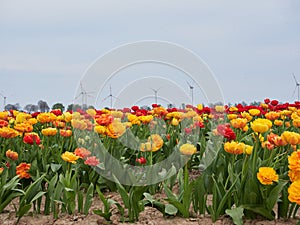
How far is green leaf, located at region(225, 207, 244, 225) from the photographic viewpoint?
319 centimetres

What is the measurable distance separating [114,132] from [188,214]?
1.15 m

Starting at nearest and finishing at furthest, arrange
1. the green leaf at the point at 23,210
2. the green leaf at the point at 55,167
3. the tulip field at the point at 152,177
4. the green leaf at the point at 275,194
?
the green leaf at the point at 275,194, the tulip field at the point at 152,177, the green leaf at the point at 23,210, the green leaf at the point at 55,167

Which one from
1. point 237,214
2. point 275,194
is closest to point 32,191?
point 237,214

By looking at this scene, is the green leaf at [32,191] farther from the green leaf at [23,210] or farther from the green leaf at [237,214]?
the green leaf at [237,214]

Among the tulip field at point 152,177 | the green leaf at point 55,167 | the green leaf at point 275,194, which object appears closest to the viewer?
the green leaf at point 275,194

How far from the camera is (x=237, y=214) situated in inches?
126

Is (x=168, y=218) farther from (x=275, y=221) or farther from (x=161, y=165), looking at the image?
(x=161, y=165)

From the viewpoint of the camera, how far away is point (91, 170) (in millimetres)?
4562

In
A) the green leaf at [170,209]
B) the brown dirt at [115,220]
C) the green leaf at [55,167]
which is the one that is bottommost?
the brown dirt at [115,220]

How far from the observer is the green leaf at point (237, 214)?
10.5ft

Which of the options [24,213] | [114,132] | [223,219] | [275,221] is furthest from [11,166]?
[275,221]

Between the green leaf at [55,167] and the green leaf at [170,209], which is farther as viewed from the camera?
the green leaf at [55,167]

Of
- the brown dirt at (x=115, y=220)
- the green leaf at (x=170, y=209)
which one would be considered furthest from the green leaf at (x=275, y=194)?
the green leaf at (x=170, y=209)

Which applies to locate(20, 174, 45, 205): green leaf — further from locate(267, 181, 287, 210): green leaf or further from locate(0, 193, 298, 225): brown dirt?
locate(267, 181, 287, 210): green leaf
